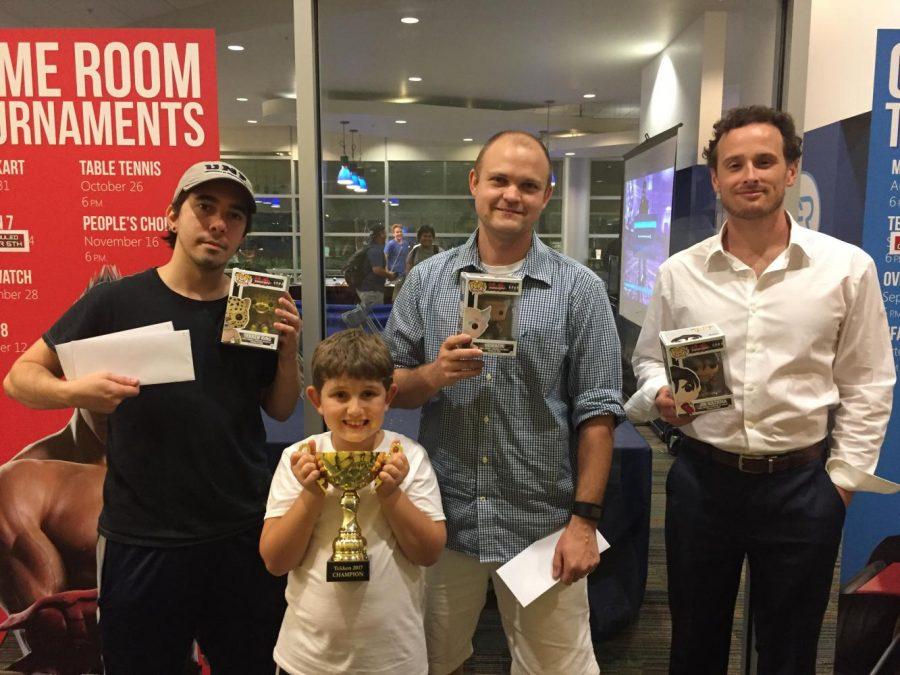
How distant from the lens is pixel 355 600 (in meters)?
1.41

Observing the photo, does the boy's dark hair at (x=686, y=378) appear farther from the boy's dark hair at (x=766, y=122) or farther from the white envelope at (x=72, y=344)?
the white envelope at (x=72, y=344)

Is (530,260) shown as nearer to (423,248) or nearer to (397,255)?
(423,248)

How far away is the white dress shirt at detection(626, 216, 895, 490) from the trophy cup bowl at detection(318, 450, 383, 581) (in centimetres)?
94

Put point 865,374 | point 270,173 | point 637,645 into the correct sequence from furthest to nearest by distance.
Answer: point 270,173 < point 637,645 < point 865,374

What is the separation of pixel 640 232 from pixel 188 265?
472 centimetres

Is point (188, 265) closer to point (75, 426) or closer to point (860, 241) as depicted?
point (75, 426)

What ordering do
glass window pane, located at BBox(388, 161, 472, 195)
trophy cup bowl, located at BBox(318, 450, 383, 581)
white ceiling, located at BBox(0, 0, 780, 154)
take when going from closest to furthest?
trophy cup bowl, located at BBox(318, 450, 383, 581), white ceiling, located at BBox(0, 0, 780, 154), glass window pane, located at BBox(388, 161, 472, 195)

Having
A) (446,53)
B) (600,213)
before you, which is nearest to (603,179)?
(600,213)

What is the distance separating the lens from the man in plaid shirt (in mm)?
1612

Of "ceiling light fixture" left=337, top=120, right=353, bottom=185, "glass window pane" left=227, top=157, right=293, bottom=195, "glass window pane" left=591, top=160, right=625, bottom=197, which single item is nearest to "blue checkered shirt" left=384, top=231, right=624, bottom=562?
"ceiling light fixture" left=337, top=120, right=353, bottom=185

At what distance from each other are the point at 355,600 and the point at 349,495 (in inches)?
10.1

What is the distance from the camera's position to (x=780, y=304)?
166 cm

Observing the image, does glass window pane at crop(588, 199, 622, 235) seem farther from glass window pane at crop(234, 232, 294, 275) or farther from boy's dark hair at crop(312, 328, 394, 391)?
boy's dark hair at crop(312, 328, 394, 391)

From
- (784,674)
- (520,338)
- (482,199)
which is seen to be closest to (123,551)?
(520,338)
